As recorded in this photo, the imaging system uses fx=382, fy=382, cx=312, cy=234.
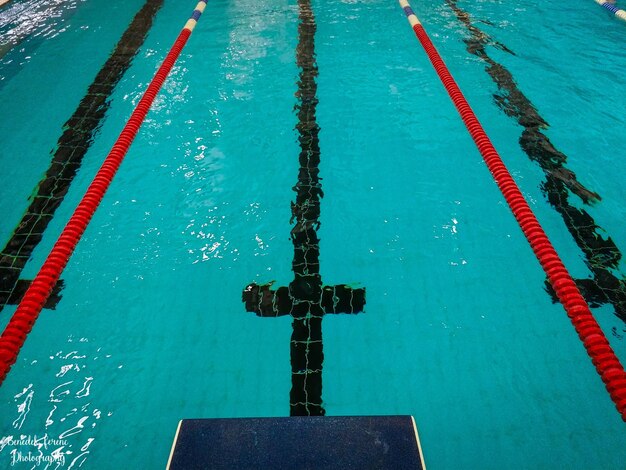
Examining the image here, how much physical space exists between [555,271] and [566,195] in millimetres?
1012

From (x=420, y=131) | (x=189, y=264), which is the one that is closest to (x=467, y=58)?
(x=420, y=131)

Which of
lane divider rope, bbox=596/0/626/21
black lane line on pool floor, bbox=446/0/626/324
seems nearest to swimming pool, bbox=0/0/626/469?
black lane line on pool floor, bbox=446/0/626/324

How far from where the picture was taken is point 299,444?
4.66 ft

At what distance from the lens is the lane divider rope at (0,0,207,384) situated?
88.1 inches

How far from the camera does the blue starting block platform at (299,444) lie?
135 cm

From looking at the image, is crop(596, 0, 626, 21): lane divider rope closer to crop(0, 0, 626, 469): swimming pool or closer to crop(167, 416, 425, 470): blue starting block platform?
crop(0, 0, 626, 469): swimming pool

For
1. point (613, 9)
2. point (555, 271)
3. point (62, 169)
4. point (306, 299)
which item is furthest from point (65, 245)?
point (613, 9)

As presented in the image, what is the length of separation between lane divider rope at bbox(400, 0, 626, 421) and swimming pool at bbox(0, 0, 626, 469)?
100mm

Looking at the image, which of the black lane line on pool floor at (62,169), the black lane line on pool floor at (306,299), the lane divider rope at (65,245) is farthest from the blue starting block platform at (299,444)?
the black lane line on pool floor at (62,169)

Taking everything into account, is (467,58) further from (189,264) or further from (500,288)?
(189,264)

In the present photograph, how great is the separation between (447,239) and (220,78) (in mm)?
3241

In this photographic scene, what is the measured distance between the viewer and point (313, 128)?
12.7ft

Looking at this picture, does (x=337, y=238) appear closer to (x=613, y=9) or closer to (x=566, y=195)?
(x=566, y=195)

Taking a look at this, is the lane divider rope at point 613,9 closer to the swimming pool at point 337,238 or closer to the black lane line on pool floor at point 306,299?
the swimming pool at point 337,238
